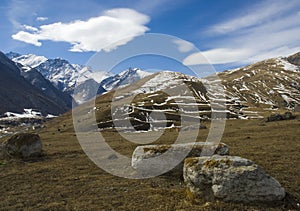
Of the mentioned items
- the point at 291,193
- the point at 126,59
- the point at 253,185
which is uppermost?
the point at 126,59

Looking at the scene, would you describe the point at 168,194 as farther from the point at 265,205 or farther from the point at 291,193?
the point at 291,193

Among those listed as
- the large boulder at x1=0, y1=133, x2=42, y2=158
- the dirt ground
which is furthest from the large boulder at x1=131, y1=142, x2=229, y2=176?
the large boulder at x1=0, y1=133, x2=42, y2=158

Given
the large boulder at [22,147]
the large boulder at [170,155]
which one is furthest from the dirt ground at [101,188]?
the large boulder at [22,147]

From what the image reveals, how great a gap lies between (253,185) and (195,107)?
519 ft

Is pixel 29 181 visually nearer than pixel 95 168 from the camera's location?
Yes

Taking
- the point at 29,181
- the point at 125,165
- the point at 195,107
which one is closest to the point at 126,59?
the point at 125,165

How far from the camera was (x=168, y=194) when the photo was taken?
1827 cm

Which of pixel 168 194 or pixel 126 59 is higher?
pixel 126 59

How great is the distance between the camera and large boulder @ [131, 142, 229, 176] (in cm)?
2247

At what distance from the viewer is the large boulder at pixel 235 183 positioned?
15227mm

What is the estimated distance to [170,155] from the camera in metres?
22.4

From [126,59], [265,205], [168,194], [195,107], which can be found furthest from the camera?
[195,107]

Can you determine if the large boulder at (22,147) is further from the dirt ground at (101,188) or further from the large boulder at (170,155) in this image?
the large boulder at (170,155)

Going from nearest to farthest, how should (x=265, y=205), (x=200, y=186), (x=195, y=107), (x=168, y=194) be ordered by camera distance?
(x=265, y=205)
(x=200, y=186)
(x=168, y=194)
(x=195, y=107)
